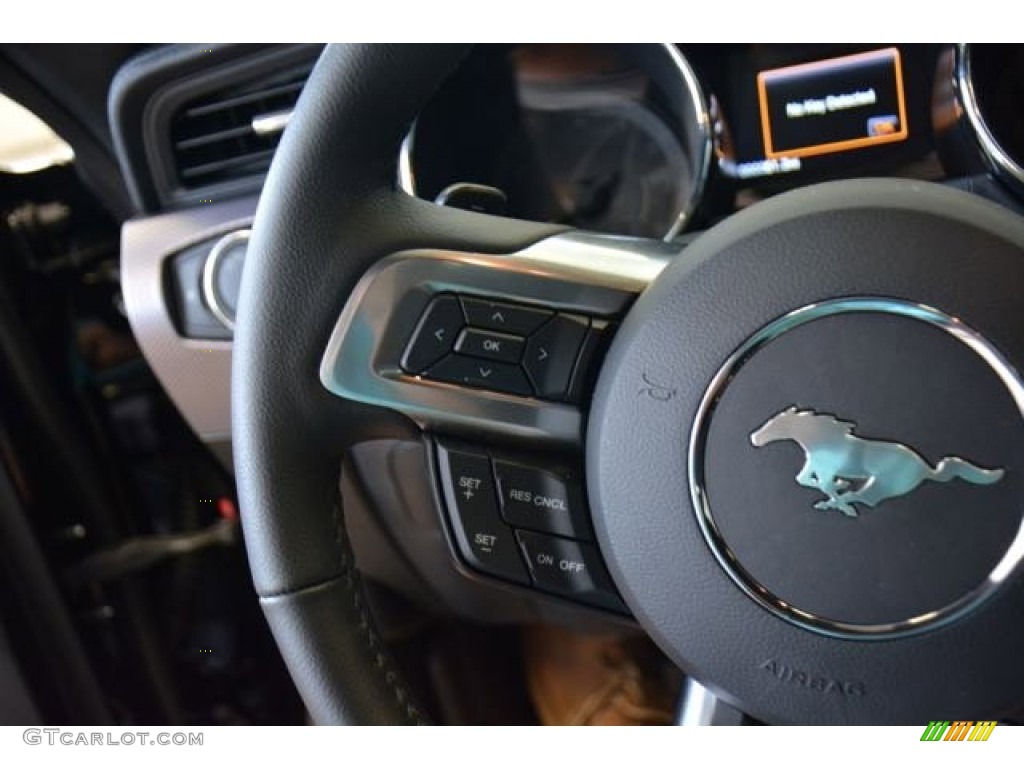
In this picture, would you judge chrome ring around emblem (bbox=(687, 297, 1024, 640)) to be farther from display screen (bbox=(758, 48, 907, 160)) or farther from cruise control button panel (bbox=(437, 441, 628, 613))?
display screen (bbox=(758, 48, 907, 160))

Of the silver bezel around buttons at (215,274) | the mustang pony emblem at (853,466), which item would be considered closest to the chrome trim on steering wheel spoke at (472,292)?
the mustang pony emblem at (853,466)

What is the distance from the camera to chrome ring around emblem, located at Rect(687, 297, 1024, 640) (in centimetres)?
61

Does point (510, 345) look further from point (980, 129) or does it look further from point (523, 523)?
point (980, 129)

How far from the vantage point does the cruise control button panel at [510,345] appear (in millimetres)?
676

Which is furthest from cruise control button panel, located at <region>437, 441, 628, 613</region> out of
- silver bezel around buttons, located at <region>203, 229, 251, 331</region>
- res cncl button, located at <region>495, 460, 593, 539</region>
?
silver bezel around buttons, located at <region>203, 229, 251, 331</region>

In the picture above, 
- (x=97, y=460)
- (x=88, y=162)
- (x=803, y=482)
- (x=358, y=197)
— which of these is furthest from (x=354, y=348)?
(x=97, y=460)

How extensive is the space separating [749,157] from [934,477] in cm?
31

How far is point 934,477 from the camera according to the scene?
2.05 feet

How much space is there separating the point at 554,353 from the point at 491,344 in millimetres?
36

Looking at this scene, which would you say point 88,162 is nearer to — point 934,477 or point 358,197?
point 358,197
